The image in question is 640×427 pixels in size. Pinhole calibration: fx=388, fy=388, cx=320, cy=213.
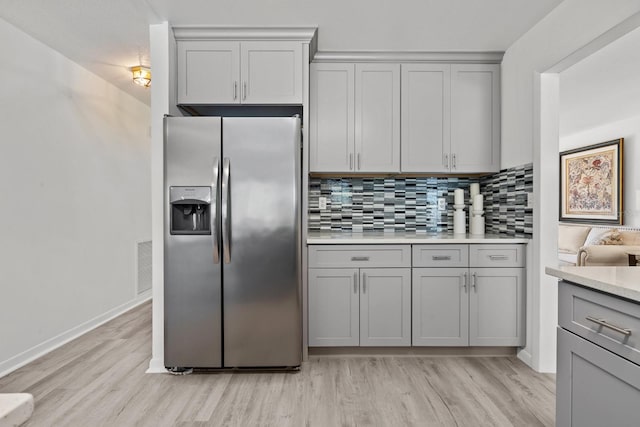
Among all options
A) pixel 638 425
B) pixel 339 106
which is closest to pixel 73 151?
pixel 339 106

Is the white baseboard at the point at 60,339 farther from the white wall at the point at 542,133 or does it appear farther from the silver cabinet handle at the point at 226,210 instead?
the white wall at the point at 542,133

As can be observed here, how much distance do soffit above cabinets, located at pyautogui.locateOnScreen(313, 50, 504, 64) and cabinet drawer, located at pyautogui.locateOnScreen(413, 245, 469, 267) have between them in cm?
148

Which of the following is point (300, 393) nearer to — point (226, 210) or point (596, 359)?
point (226, 210)

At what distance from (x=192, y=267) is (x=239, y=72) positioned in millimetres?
1424

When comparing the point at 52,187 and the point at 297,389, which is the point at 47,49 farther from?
the point at 297,389

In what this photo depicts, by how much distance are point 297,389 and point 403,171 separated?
1.79 metres

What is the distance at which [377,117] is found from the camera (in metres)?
3.08

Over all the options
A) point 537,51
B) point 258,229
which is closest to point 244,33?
point 258,229

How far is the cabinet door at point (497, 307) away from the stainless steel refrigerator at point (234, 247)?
1.30 meters

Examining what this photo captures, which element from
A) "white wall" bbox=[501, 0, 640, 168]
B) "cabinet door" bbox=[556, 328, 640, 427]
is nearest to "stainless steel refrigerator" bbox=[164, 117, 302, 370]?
"cabinet door" bbox=[556, 328, 640, 427]

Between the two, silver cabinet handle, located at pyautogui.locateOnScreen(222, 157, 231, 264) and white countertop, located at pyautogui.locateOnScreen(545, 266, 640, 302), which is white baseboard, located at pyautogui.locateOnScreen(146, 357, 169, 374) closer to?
silver cabinet handle, located at pyautogui.locateOnScreen(222, 157, 231, 264)

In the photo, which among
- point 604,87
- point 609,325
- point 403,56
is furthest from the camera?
point 604,87

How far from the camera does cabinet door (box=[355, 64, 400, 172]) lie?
3.07 metres

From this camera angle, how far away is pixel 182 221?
2486 mm
